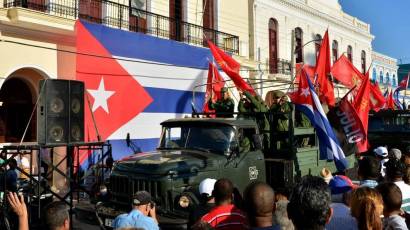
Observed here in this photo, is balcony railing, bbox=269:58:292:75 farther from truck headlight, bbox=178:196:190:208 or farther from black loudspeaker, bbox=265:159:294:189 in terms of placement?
truck headlight, bbox=178:196:190:208

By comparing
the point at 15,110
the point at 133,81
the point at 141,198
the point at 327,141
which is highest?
the point at 133,81

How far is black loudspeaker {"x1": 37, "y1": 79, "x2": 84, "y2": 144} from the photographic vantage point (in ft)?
26.0

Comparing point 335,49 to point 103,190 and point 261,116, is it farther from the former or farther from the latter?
point 103,190

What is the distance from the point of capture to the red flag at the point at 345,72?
15.1 m

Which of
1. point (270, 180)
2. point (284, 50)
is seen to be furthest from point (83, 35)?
point (284, 50)

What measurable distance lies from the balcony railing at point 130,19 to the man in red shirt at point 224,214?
972 centimetres

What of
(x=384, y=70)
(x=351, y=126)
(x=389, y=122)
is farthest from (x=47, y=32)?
(x=384, y=70)

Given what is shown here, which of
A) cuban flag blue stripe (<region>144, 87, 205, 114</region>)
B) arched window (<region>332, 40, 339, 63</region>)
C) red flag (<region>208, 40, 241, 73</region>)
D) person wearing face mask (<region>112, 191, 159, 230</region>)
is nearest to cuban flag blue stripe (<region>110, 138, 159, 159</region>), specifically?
cuban flag blue stripe (<region>144, 87, 205, 114</region>)

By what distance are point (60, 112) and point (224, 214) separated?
5069 millimetres

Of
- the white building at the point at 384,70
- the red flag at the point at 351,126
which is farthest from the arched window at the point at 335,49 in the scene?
the red flag at the point at 351,126

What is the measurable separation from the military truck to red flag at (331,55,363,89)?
6.35 metres

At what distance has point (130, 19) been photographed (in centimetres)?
1561

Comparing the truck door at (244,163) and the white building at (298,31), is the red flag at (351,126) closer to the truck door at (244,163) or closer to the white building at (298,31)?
the truck door at (244,163)

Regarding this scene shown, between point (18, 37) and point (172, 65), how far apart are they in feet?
14.4
